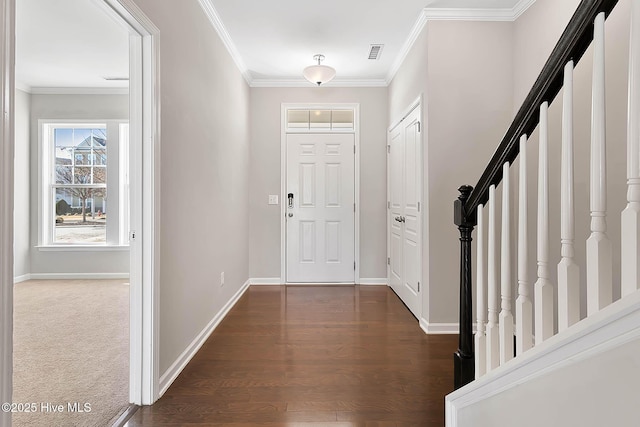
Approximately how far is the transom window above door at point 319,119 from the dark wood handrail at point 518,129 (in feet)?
10.6

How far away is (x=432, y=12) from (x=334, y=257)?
9.39 ft

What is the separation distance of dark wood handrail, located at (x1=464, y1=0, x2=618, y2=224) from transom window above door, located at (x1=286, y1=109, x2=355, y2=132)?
136 inches

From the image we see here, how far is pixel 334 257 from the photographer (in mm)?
4633

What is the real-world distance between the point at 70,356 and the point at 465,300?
247 centimetres

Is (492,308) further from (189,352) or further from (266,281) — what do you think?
(266,281)

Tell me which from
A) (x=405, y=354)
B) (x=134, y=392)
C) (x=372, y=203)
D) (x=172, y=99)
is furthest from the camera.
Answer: (x=372, y=203)

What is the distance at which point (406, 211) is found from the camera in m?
3.65

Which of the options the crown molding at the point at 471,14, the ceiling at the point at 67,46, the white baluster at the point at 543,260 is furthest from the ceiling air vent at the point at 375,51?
the white baluster at the point at 543,260

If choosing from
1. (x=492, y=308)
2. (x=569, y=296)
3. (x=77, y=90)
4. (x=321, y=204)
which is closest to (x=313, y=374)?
(x=492, y=308)

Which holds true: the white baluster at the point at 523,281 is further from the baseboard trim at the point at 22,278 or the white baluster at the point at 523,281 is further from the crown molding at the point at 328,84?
the baseboard trim at the point at 22,278

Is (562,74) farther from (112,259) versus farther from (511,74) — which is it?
(112,259)

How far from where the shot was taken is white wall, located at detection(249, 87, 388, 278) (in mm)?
4566

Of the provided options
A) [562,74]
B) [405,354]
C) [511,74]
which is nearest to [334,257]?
[405,354]

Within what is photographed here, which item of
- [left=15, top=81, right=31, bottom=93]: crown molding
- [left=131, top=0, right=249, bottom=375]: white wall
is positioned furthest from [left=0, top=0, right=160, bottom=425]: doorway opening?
[left=15, top=81, right=31, bottom=93]: crown molding
